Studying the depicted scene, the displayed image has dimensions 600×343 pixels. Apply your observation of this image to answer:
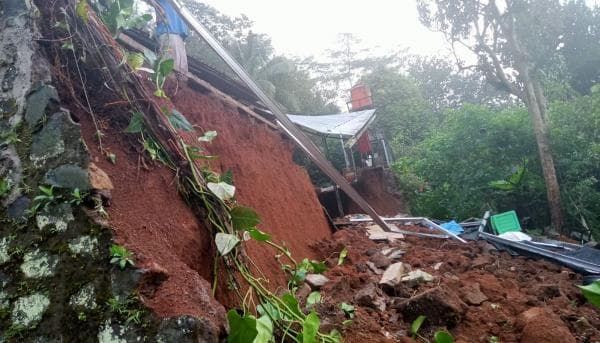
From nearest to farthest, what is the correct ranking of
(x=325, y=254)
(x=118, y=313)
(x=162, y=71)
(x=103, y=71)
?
(x=118, y=313)
(x=103, y=71)
(x=162, y=71)
(x=325, y=254)

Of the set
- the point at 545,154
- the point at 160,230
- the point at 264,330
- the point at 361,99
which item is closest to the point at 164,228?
the point at 160,230

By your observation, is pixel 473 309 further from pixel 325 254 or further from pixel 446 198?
pixel 446 198

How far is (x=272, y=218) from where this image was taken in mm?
3559

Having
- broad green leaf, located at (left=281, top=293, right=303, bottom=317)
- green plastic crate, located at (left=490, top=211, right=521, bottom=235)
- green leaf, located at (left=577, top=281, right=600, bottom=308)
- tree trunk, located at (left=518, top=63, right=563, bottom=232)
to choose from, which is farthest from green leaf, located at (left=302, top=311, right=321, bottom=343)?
tree trunk, located at (left=518, top=63, right=563, bottom=232)

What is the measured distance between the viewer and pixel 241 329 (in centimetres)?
123

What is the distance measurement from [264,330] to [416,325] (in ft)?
3.71

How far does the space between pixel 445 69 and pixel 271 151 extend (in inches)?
916

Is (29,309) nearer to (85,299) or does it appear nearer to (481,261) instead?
(85,299)

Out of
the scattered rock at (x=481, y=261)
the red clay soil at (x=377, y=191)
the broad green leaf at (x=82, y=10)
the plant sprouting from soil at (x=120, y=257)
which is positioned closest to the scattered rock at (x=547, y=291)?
the scattered rock at (x=481, y=261)

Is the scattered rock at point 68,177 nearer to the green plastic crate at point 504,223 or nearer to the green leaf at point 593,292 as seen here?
the green leaf at point 593,292

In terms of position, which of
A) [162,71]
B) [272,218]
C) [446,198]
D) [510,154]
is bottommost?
[446,198]

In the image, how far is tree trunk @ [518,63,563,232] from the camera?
820 centimetres

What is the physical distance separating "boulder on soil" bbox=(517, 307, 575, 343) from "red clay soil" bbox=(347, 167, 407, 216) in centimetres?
860

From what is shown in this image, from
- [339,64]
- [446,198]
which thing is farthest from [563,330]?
[339,64]
